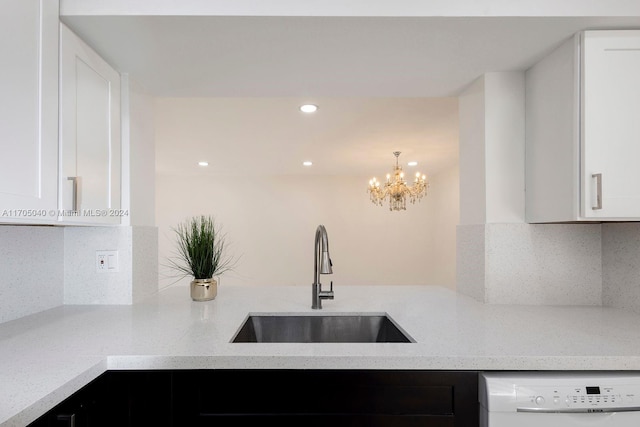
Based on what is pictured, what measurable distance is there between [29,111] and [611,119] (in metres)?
1.89

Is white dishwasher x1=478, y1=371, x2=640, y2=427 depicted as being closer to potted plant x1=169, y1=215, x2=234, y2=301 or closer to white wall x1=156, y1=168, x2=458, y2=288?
potted plant x1=169, y1=215, x2=234, y2=301

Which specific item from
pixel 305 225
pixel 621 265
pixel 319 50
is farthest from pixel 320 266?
pixel 305 225

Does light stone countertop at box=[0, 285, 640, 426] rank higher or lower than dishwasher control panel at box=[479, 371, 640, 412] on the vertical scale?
higher

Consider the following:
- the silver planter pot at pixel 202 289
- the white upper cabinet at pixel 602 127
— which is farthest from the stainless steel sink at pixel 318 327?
the white upper cabinet at pixel 602 127

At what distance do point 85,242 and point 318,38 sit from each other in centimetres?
135

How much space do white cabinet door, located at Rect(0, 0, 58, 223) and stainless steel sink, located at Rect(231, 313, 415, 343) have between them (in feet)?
2.82

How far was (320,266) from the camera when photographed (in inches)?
61.6

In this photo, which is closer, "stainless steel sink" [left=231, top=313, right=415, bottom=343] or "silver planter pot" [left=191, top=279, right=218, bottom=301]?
"stainless steel sink" [left=231, top=313, right=415, bottom=343]

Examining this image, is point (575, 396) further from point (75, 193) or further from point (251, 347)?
point (75, 193)

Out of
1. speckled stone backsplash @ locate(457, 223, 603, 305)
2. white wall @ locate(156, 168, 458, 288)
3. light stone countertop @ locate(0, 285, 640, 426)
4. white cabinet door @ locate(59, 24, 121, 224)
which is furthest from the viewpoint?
white wall @ locate(156, 168, 458, 288)

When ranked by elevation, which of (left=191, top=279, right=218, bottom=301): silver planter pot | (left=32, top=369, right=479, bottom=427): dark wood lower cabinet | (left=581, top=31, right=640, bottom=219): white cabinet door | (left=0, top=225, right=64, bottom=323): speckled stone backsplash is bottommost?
(left=32, top=369, right=479, bottom=427): dark wood lower cabinet

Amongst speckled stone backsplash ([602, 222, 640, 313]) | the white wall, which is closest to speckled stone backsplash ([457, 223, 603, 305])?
speckled stone backsplash ([602, 222, 640, 313])

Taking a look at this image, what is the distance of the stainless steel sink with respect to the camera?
5.08 feet

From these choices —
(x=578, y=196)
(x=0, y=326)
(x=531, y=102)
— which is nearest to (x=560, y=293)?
(x=578, y=196)
